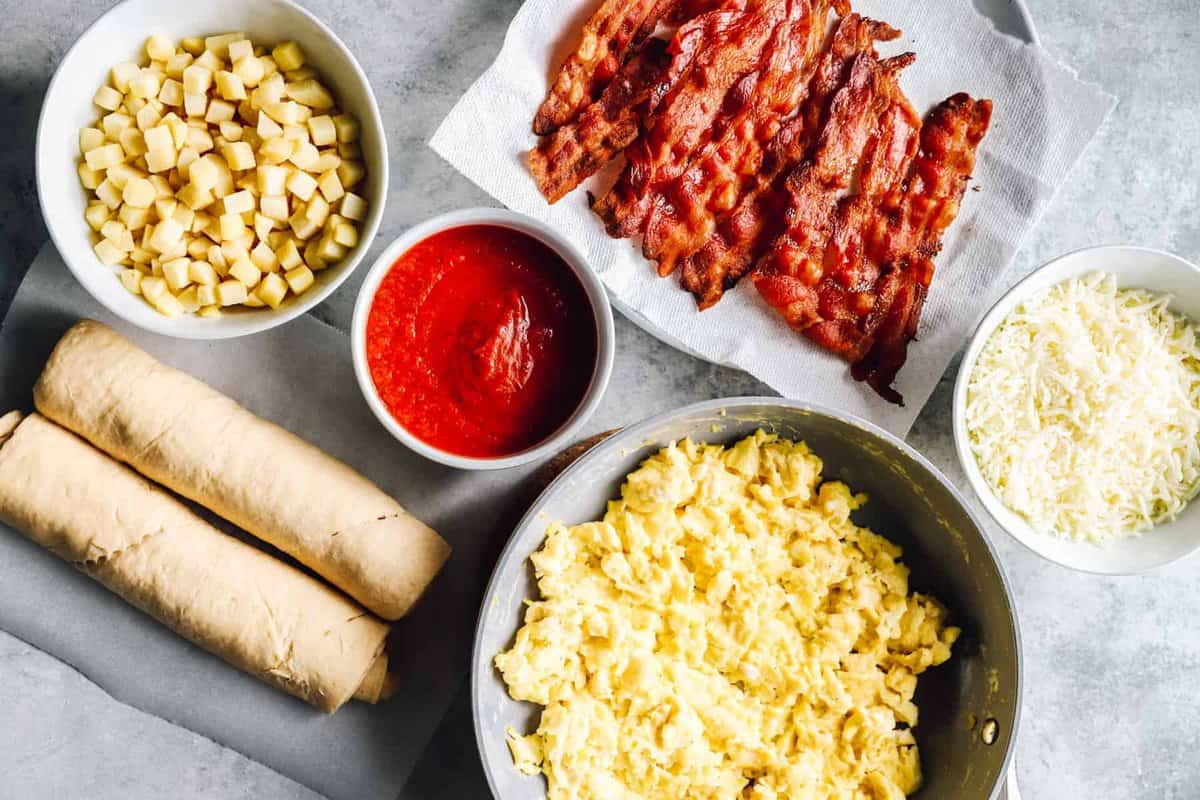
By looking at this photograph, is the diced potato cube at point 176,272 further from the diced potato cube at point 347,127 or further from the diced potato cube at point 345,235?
the diced potato cube at point 347,127

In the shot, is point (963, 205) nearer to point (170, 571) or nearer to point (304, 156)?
point (304, 156)

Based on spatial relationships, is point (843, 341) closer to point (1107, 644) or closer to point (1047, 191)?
point (1047, 191)

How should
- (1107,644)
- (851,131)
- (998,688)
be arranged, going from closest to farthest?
(998,688) < (851,131) < (1107,644)

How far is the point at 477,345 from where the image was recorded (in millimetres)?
2486

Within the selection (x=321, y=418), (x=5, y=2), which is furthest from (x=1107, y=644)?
(x=5, y=2)

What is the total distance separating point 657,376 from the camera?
116 inches

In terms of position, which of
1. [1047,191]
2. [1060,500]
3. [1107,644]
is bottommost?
[1107,644]

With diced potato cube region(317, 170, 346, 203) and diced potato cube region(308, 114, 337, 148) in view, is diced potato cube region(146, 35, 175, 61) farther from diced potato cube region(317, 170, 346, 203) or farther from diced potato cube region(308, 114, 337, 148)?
diced potato cube region(317, 170, 346, 203)

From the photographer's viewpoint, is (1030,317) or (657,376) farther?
(657,376)

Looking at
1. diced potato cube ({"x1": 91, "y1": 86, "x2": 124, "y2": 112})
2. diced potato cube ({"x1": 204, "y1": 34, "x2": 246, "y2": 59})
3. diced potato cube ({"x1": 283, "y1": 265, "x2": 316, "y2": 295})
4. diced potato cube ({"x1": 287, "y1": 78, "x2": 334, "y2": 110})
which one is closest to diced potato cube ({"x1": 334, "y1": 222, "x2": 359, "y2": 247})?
diced potato cube ({"x1": 283, "y1": 265, "x2": 316, "y2": 295})

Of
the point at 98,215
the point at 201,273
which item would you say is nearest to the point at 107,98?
the point at 98,215

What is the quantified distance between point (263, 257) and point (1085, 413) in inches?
86.5

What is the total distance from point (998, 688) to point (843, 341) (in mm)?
1020

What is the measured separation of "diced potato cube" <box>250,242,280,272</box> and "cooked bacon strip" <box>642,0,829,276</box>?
1.00m
